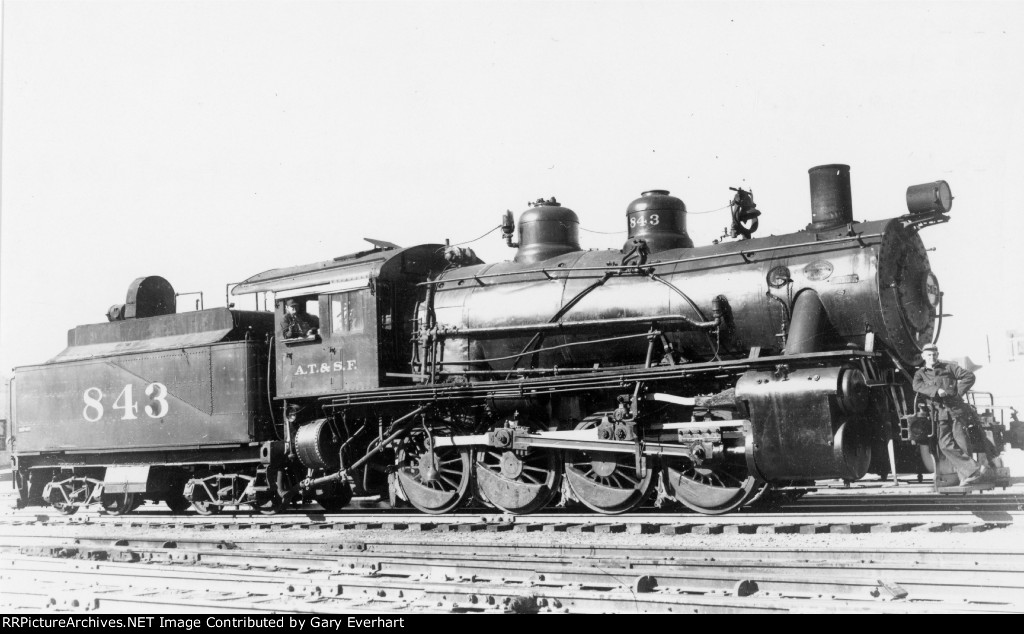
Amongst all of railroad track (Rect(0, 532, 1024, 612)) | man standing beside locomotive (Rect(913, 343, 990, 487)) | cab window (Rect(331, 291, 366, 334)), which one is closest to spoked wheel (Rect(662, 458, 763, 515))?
railroad track (Rect(0, 532, 1024, 612))

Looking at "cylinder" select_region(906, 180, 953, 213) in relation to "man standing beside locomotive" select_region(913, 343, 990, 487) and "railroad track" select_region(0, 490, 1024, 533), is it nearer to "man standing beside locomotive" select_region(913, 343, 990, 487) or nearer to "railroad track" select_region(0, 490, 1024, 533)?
"man standing beside locomotive" select_region(913, 343, 990, 487)

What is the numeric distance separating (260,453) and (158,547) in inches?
82.7

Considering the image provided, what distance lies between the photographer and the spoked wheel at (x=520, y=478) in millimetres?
10555

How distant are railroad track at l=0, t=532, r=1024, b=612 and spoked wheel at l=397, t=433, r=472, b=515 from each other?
189 centimetres

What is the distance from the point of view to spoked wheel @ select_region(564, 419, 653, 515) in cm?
1001

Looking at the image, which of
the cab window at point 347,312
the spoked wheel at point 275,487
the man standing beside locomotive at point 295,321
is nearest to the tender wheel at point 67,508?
the spoked wheel at point 275,487

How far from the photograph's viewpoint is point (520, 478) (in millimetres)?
10758

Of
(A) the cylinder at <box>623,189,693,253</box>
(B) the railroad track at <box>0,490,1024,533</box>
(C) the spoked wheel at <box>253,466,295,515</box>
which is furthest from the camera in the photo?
(C) the spoked wheel at <box>253,466,295,515</box>

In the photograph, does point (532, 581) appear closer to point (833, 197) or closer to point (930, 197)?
point (833, 197)

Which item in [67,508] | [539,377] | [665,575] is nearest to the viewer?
[665,575]

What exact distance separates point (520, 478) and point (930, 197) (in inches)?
212

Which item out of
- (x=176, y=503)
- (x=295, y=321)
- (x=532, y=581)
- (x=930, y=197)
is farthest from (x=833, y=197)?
(x=176, y=503)

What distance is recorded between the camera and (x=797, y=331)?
8.87 meters

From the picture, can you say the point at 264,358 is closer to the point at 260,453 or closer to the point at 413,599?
the point at 260,453
